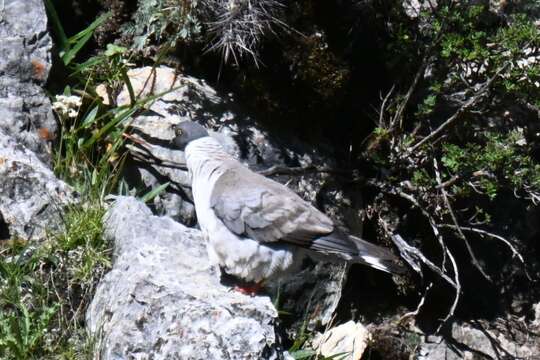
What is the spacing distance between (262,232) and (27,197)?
1630 millimetres

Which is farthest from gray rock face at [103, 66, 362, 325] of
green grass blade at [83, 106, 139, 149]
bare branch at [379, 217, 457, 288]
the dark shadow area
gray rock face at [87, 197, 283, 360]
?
the dark shadow area

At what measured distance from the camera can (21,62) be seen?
6.84 m

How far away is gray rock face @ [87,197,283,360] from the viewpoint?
4.58 metres

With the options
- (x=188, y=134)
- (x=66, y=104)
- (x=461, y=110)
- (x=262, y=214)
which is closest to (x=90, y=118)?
(x=66, y=104)

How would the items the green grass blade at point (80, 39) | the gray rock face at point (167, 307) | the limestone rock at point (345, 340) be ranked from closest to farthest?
the gray rock face at point (167, 307) → the limestone rock at point (345, 340) → the green grass blade at point (80, 39)

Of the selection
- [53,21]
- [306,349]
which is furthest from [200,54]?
[306,349]

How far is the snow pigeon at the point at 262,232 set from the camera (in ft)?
17.6

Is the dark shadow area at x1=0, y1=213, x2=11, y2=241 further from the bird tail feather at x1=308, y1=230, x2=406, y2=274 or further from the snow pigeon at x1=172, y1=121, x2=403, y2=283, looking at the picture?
the bird tail feather at x1=308, y1=230, x2=406, y2=274

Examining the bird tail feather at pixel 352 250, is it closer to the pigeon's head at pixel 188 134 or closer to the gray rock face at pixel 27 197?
the pigeon's head at pixel 188 134

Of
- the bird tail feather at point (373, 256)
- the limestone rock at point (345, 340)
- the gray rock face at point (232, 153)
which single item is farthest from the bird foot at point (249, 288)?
the gray rock face at point (232, 153)

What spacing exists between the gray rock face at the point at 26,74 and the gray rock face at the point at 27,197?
0.42 meters

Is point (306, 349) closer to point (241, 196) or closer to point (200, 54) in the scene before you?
point (241, 196)

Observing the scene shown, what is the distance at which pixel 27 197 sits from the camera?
599 cm

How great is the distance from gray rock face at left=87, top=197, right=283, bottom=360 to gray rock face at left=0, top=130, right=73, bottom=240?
400 millimetres
